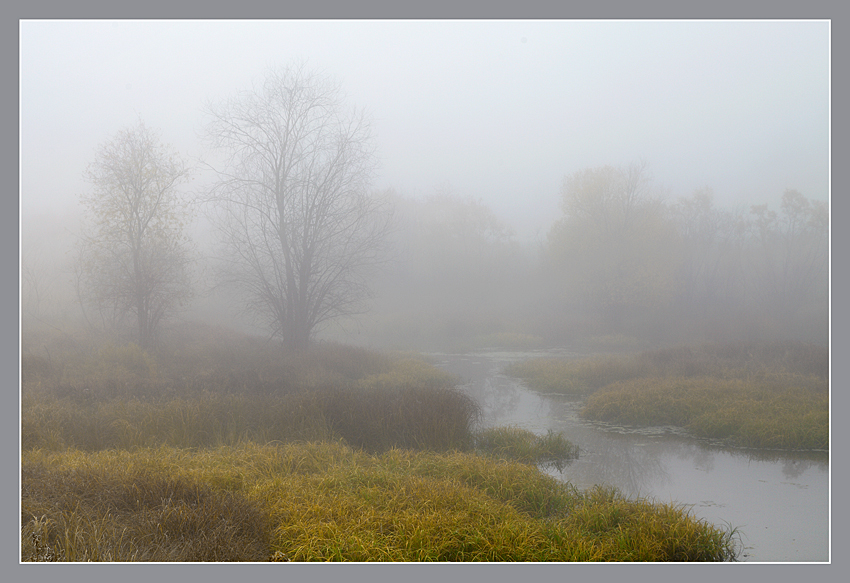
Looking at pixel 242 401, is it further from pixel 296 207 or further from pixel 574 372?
pixel 574 372

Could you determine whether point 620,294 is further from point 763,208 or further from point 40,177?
point 40,177

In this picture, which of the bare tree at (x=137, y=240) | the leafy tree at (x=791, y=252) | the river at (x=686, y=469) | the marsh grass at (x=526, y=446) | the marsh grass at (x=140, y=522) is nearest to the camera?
the marsh grass at (x=140, y=522)

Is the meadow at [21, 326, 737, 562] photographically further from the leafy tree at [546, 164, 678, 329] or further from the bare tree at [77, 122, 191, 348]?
the leafy tree at [546, 164, 678, 329]

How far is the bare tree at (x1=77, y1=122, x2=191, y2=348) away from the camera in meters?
7.98

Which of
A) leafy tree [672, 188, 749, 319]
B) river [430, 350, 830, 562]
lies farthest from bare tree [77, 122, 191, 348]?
leafy tree [672, 188, 749, 319]

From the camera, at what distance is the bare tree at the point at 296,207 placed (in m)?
7.84

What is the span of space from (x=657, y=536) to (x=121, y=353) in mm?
6886

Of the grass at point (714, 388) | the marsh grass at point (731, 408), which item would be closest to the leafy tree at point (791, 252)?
the grass at point (714, 388)

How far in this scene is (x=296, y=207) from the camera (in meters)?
8.00

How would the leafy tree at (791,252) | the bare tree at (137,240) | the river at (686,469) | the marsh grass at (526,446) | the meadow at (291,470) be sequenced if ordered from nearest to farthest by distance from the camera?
the meadow at (291,470) < the river at (686,469) < the marsh grass at (526,446) < the leafy tree at (791,252) < the bare tree at (137,240)

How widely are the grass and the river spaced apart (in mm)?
157

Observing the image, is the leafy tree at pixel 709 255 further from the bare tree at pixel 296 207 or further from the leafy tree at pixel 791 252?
the bare tree at pixel 296 207

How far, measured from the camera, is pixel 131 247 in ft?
26.9

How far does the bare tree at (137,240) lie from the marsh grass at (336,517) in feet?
7.90
